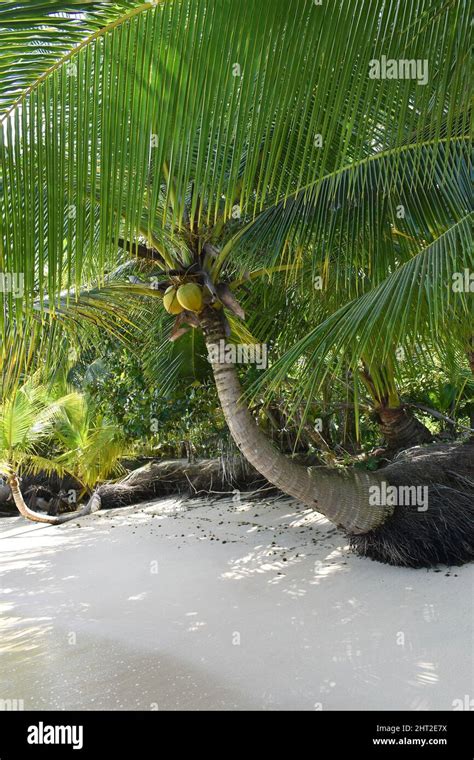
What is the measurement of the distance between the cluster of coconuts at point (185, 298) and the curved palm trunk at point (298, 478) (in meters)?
0.61

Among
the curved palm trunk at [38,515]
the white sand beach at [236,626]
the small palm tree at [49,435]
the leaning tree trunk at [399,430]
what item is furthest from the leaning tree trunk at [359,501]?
the curved palm trunk at [38,515]

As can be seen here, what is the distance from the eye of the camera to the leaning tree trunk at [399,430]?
25.0ft

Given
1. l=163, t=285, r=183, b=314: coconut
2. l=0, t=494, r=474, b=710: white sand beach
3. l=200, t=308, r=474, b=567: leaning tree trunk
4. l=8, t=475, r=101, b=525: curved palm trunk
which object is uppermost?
l=163, t=285, r=183, b=314: coconut

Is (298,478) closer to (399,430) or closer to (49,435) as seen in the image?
(399,430)

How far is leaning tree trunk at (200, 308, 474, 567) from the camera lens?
16.9 feet

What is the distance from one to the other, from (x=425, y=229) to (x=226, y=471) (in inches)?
214

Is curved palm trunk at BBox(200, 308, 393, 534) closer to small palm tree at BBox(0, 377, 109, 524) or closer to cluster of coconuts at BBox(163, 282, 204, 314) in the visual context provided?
cluster of coconuts at BBox(163, 282, 204, 314)

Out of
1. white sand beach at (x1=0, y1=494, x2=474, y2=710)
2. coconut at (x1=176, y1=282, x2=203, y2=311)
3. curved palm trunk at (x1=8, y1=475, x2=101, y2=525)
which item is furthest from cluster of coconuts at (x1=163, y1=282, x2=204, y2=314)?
curved palm trunk at (x1=8, y1=475, x2=101, y2=525)

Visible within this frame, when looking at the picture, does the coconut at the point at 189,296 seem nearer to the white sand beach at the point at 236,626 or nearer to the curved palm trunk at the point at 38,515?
the white sand beach at the point at 236,626

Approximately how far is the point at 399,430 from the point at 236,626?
3.88 m

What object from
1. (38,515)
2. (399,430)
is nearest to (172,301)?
(399,430)

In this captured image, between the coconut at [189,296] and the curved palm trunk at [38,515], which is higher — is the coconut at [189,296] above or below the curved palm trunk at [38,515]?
above

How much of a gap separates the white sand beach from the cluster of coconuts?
2375 mm
